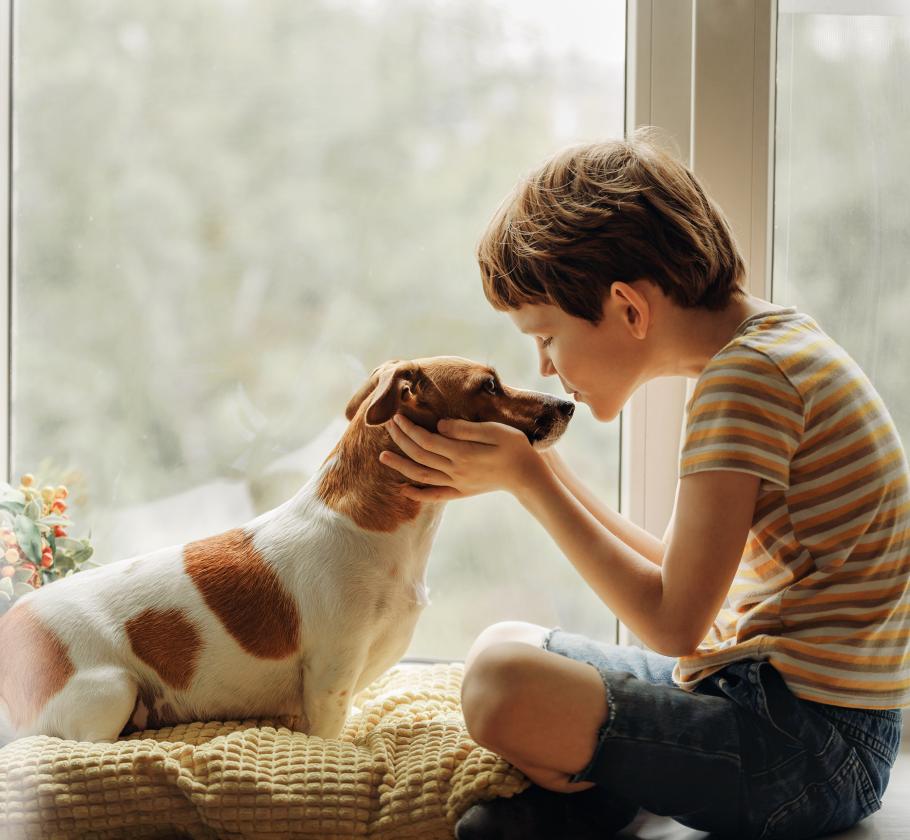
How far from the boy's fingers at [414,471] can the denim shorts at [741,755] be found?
0.35m

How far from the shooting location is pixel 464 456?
4.14 ft

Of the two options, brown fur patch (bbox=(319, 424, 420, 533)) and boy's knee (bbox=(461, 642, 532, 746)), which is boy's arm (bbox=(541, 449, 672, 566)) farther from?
boy's knee (bbox=(461, 642, 532, 746))

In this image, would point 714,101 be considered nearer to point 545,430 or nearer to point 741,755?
point 545,430

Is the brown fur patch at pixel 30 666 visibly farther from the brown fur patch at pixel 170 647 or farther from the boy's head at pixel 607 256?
the boy's head at pixel 607 256

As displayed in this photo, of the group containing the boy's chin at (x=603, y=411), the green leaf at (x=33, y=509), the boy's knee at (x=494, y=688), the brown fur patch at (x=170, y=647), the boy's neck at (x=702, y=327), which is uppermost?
the boy's neck at (x=702, y=327)

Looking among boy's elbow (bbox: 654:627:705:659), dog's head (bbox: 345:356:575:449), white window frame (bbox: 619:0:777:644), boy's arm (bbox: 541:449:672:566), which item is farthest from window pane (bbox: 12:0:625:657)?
boy's elbow (bbox: 654:627:705:659)

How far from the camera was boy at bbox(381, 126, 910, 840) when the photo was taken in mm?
1083

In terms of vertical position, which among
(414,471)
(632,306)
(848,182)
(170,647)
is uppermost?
(848,182)

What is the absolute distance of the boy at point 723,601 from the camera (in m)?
1.08

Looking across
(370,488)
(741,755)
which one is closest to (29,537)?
(370,488)

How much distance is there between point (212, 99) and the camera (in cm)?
163

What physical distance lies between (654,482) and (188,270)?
0.93m

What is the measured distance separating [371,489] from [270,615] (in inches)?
8.9

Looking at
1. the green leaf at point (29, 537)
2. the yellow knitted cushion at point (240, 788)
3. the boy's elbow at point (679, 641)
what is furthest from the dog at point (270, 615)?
the boy's elbow at point (679, 641)
